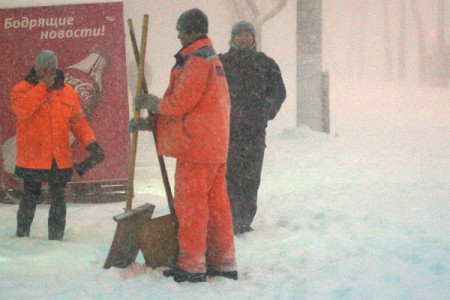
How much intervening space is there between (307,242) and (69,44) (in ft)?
11.8

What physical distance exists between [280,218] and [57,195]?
7.64 feet

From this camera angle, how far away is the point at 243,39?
592 cm

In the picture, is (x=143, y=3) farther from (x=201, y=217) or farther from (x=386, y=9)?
(x=201, y=217)

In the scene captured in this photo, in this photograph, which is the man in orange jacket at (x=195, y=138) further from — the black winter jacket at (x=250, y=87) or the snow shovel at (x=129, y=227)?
the black winter jacket at (x=250, y=87)

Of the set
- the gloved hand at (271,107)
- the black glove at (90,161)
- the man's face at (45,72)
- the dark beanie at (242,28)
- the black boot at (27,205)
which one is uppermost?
the dark beanie at (242,28)

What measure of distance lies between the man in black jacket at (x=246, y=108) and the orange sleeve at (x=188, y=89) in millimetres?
1566

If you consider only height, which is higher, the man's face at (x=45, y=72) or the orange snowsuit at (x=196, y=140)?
the man's face at (x=45, y=72)

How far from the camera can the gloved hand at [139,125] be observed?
459 centimetres

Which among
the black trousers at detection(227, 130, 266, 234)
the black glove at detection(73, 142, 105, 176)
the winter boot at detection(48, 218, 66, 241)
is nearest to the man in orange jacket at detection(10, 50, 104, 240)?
the black glove at detection(73, 142, 105, 176)

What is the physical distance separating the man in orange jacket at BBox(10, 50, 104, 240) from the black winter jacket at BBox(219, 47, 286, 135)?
1308mm

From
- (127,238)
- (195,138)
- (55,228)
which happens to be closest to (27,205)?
(55,228)

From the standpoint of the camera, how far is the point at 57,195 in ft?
18.6

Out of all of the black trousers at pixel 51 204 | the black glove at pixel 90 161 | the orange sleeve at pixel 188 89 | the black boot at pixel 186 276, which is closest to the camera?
the orange sleeve at pixel 188 89

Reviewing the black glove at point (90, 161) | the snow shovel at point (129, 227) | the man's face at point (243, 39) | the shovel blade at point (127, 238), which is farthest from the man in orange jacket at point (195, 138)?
the man's face at point (243, 39)
